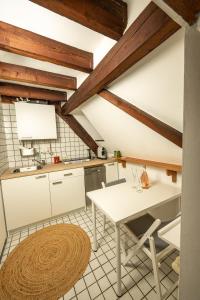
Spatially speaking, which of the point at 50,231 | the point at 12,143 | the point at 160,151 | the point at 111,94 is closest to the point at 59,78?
the point at 111,94

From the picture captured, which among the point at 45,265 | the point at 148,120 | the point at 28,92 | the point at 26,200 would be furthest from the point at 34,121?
the point at 45,265

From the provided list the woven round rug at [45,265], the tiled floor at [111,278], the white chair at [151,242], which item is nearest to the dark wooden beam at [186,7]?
the white chair at [151,242]

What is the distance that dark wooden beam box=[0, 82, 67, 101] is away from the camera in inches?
76.7

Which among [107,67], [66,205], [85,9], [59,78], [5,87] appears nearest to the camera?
[85,9]

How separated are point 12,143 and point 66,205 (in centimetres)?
138

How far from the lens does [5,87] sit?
1940mm

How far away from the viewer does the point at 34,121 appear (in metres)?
2.28

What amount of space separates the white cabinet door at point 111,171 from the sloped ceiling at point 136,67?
40.6 inches

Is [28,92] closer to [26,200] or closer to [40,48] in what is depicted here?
[40,48]

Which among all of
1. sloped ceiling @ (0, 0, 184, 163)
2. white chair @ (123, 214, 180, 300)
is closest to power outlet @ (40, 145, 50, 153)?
sloped ceiling @ (0, 0, 184, 163)

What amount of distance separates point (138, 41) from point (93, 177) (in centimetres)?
213

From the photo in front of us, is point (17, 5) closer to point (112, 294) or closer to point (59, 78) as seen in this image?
point (59, 78)

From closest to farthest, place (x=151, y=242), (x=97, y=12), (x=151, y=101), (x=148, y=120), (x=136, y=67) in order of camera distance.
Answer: (x=97, y=12), (x=151, y=242), (x=136, y=67), (x=151, y=101), (x=148, y=120)

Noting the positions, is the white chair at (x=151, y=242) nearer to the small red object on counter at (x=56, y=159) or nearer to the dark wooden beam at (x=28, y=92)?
the small red object on counter at (x=56, y=159)
